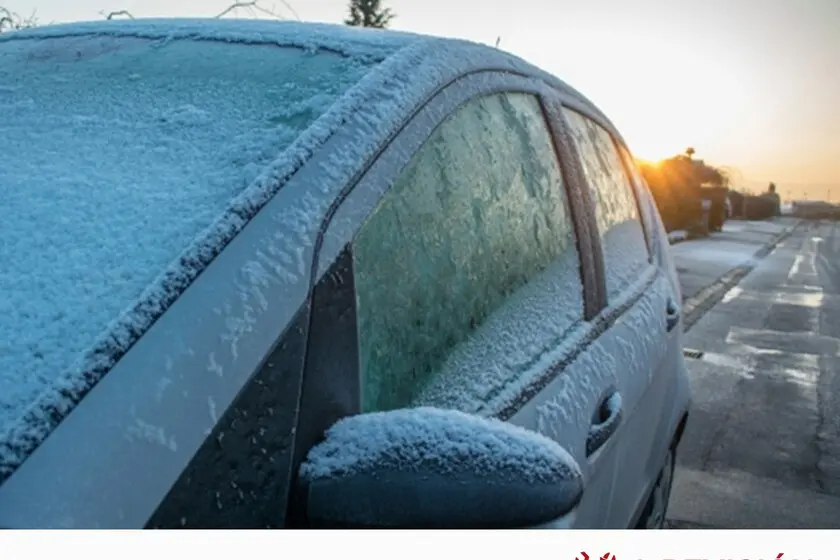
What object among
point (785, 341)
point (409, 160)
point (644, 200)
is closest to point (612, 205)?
point (644, 200)

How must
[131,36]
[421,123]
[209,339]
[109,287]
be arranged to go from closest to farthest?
[209,339], [109,287], [421,123], [131,36]

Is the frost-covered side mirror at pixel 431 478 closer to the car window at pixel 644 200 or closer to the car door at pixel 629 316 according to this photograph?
the car door at pixel 629 316

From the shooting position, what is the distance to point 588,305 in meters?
2.12

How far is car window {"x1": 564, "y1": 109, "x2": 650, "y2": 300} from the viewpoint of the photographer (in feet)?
7.84

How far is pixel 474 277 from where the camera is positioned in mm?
1644

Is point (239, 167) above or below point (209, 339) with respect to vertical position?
above

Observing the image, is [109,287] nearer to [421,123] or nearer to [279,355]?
[279,355]

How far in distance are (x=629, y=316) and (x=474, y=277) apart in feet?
2.74

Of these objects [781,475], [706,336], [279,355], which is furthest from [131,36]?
[706,336]

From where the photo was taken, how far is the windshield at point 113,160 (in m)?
1.12

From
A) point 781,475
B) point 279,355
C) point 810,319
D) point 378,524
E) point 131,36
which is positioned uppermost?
point 131,36

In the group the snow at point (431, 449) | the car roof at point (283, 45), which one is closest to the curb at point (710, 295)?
the car roof at point (283, 45)

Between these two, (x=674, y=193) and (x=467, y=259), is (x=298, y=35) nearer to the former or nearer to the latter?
(x=467, y=259)

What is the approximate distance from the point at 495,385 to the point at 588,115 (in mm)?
1300
